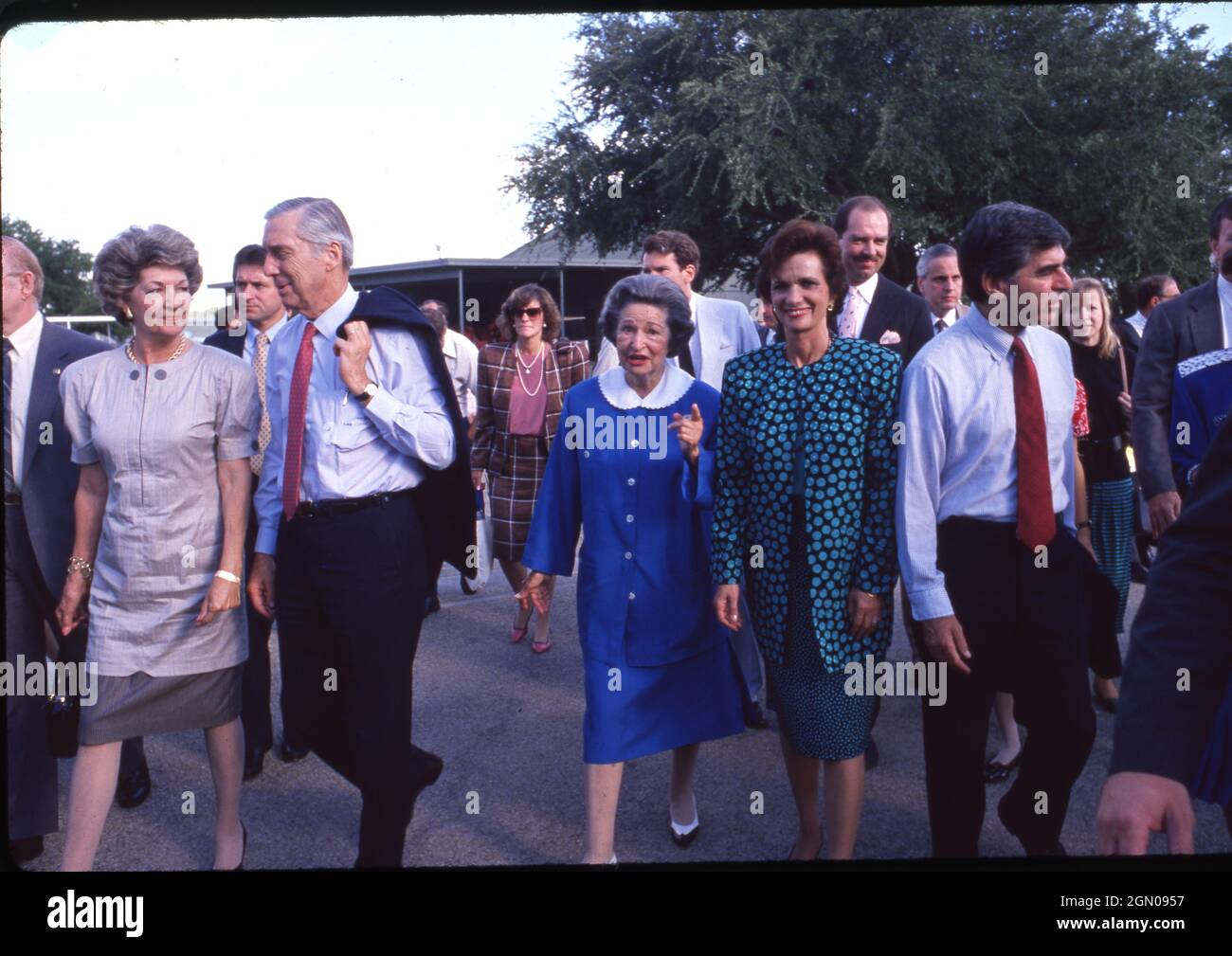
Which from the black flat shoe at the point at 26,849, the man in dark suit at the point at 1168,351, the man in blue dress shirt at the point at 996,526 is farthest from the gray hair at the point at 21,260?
the man in dark suit at the point at 1168,351

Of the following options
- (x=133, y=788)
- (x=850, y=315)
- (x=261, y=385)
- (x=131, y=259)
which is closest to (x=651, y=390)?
(x=850, y=315)

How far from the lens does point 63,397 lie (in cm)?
319

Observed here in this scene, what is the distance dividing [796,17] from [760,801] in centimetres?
1345

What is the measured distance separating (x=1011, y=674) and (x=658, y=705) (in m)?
1.07

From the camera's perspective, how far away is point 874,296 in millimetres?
4113

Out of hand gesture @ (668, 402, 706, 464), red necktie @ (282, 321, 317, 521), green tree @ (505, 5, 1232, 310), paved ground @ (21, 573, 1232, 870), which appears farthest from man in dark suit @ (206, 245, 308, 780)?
green tree @ (505, 5, 1232, 310)

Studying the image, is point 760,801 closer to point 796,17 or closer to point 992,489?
point 992,489

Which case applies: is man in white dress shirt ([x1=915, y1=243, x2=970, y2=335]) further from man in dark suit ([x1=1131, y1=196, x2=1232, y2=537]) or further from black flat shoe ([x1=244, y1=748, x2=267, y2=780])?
black flat shoe ([x1=244, y1=748, x2=267, y2=780])

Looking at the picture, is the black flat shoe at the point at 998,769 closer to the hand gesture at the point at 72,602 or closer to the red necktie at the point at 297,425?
the red necktie at the point at 297,425

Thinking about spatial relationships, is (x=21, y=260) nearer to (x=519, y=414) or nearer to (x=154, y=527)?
(x=154, y=527)

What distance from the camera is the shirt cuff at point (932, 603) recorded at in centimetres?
280

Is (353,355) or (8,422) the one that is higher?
(353,355)

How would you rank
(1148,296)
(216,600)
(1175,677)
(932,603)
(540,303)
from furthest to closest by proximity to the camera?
1. (1148,296)
2. (540,303)
3. (216,600)
4. (932,603)
5. (1175,677)

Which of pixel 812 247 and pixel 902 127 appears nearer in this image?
pixel 812 247
